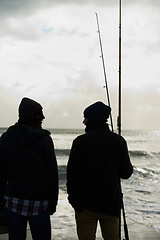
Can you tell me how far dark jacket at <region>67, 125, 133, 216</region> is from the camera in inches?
92.7

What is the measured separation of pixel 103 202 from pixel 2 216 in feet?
2.56

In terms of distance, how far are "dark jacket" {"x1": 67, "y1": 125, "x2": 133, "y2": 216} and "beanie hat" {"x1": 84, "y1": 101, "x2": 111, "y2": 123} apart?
124mm

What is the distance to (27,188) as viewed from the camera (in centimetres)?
222

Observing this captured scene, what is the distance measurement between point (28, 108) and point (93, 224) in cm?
104

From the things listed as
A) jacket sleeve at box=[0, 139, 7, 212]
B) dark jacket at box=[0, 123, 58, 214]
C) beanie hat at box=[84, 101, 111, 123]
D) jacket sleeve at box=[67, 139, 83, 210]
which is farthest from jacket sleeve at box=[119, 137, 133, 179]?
jacket sleeve at box=[0, 139, 7, 212]

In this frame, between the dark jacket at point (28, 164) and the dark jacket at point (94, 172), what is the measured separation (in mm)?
172

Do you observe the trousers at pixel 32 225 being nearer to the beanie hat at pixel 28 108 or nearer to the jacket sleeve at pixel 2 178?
the jacket sleeve at pixel 2 178

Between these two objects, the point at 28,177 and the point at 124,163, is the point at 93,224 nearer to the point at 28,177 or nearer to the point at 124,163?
the point at 124,163

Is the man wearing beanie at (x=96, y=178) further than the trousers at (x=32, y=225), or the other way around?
the man wearing beanie at (x=96, y=178)

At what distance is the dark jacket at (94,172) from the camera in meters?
2.36


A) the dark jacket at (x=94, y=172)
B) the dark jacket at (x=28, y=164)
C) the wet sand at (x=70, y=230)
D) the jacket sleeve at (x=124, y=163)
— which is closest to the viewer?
the dark jacket at (x=28, y=164)

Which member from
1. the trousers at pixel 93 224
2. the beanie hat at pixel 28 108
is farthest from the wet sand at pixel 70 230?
the beanie hat at pixel 28 108

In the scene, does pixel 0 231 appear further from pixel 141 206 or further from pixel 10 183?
pixel 141 206

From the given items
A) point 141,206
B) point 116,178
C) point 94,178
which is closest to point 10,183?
point 94,178
